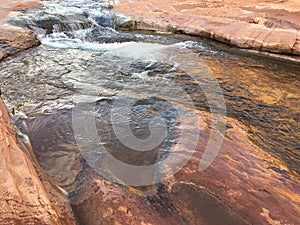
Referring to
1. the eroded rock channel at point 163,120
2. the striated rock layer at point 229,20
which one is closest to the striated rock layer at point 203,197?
the eroded rock channel at point 163,120

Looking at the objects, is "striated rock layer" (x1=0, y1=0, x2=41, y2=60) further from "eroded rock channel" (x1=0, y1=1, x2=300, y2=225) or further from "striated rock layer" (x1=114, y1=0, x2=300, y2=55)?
"striated rock layer" (x1=114, y1=0, x2=300, y2=55)

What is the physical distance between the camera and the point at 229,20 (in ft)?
25.1

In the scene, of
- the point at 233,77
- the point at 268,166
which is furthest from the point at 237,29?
the point at 268,166

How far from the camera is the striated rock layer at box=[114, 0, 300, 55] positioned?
6.51m

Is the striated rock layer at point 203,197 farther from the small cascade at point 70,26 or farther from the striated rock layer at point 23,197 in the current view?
the small cascade at point 70,26

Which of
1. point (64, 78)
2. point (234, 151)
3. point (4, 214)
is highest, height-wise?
point (4, 214)

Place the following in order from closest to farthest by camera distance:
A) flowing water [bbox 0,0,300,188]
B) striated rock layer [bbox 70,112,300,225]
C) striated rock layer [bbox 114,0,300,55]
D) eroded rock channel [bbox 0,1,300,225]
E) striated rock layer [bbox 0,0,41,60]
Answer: striated rock layer [bbox 70,112,300,225] → eroded rock channel [bbox 0,1,300,225] → flowing water [bbox 0,0,300,188] → striated rock layer [bbox 0,0,41,60] → striated rock layer [bbox 114,0,300,55]

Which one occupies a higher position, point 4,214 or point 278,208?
point 4,214

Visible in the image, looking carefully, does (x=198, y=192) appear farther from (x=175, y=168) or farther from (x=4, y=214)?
(x=4, y=214)

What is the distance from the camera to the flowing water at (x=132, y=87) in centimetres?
314

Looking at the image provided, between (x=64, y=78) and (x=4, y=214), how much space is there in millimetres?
3540

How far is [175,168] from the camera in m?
2.60

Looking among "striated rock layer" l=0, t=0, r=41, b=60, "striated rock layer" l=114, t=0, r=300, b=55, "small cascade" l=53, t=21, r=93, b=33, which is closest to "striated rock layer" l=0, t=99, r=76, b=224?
"striated rock layer" l=0, t=0, r=41, b=60

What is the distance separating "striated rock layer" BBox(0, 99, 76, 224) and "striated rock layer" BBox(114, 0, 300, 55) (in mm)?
5999
